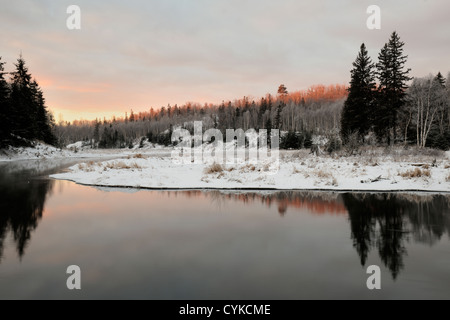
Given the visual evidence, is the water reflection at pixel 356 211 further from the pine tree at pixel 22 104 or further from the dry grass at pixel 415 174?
the pine tree at pixel 22 104

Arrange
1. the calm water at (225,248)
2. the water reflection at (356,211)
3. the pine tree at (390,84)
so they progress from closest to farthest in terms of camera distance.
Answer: the calm water at (225,248) → the water reflection at (356,211) → the pine tree at (390,84)

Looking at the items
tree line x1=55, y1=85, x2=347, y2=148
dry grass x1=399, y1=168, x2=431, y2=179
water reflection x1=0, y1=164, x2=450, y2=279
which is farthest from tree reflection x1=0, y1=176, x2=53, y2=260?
tree line x1=55, y1=85, x2=347, y2=148

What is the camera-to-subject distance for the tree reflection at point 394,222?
21.4 ft

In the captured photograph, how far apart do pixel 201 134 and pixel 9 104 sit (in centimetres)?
7791

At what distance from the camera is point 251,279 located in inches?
203

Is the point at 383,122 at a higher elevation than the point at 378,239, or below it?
higher

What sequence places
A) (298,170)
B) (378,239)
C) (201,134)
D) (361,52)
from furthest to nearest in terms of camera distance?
1. (201,134)
2. (361,52)
3. (298,170)
4. (378,239)

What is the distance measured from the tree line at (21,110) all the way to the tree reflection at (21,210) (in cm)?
3286

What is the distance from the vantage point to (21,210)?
10539 millimetres

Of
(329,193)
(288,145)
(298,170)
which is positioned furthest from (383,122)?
(288,145)

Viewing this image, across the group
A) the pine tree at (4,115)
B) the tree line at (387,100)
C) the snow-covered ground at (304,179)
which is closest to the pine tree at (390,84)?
the tree line at (387,100)

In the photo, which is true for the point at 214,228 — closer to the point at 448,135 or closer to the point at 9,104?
the point at 448,135

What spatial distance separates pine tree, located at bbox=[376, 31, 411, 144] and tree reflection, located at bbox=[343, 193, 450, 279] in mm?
25805

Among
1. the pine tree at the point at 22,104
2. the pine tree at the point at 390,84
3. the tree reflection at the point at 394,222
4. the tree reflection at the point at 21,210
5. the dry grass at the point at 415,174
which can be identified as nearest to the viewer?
the tree reflection at the point at 394,222
